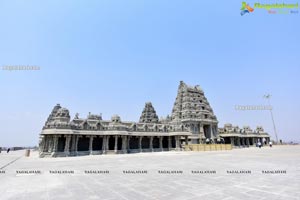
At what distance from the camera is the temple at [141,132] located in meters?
31.5

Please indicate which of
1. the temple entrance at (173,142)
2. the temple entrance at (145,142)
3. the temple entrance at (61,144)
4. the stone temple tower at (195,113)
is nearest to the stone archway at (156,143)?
the temple entrance at (145,142)

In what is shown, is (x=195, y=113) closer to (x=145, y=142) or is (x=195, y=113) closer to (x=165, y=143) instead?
(x=165, y=143)

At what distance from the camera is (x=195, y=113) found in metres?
61.0

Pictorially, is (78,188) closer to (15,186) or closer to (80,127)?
(15,186)

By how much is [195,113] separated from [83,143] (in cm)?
3965

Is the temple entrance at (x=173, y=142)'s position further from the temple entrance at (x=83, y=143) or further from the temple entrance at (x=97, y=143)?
the temple entrance at (x=83, y=143)

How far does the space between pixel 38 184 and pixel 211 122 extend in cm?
6113

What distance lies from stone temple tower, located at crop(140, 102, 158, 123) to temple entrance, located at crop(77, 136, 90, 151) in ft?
81.7

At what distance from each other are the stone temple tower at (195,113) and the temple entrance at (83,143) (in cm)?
3071

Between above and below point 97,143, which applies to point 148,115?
above

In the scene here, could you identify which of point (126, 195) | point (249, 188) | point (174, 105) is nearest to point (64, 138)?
point (126, 195)

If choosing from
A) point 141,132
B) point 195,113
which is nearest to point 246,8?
point 141,132

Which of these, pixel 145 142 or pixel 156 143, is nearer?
pixel 145 142

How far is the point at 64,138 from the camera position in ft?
109
